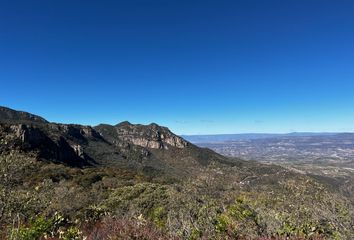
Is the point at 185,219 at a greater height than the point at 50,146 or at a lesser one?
lesser

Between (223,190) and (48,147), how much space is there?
317ft

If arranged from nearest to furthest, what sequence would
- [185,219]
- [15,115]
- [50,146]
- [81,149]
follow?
[185,219], [50,146], [81,149], [15,115]

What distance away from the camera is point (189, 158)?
188875 millimetres

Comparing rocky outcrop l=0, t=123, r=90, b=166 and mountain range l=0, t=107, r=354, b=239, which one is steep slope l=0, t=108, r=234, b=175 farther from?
mountain range l=0, t=107, r=354, b=239

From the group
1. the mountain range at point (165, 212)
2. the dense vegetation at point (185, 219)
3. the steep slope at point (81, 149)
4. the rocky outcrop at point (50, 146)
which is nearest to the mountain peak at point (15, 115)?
the steep slope at point (81, 149)

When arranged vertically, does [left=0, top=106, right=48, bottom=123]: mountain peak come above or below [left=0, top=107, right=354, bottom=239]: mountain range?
above

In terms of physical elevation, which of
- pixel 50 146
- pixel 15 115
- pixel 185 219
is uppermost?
pixel 15 115

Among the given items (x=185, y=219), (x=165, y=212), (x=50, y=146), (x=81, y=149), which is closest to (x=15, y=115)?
(x=81, y=149)

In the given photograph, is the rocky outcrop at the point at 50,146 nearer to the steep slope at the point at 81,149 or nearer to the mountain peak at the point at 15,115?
the steep slope at the point at 81,149

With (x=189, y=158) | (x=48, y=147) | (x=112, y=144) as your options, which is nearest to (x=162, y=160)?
(x=189, y=158)

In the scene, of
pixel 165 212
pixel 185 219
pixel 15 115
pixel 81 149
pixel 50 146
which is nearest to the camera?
pixel 185 219

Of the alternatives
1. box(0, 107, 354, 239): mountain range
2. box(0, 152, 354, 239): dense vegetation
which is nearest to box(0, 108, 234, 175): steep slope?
box(0, 107, 354, 239): mountain range

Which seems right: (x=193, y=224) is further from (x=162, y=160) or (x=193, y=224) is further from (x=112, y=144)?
(x=112, y=144)

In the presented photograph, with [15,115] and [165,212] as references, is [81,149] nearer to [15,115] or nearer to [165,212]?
[15,115]
